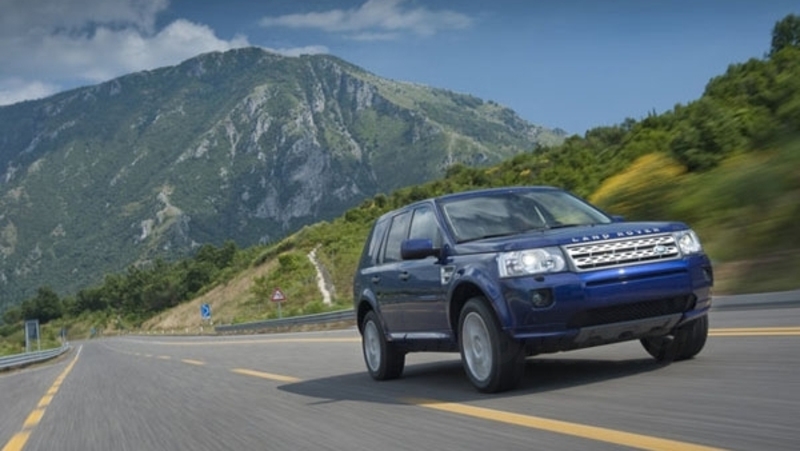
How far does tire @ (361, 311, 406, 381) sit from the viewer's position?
374 inches

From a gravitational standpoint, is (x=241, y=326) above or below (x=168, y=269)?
below

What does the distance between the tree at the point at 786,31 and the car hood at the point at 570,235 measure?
293 ft

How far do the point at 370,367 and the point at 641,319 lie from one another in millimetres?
4118

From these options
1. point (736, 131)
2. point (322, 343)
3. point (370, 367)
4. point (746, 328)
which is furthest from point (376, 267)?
point (736, 131)

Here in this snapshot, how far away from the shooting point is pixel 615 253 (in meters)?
6.60

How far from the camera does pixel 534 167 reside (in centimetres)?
8588

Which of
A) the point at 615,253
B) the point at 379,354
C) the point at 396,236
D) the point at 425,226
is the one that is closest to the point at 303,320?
the point at 379,354

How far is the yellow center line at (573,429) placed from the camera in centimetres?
457

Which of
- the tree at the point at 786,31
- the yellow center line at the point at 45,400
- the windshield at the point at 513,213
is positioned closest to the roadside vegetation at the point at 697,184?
the tree at the point at 786,31

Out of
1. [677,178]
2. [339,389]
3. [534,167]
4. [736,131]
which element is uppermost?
[534,167]

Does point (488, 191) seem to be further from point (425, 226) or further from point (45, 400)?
point (45, 400)

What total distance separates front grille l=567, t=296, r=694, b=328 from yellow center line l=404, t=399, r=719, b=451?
853 millimetres

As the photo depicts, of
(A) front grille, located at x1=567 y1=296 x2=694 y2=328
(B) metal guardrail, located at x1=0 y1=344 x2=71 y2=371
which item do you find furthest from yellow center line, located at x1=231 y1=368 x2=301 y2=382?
(B) metal guardrail, located at x1=0 y1=344 x2=71 y2=371

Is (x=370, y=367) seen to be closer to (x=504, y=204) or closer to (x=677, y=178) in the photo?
(x=504, y=204)
